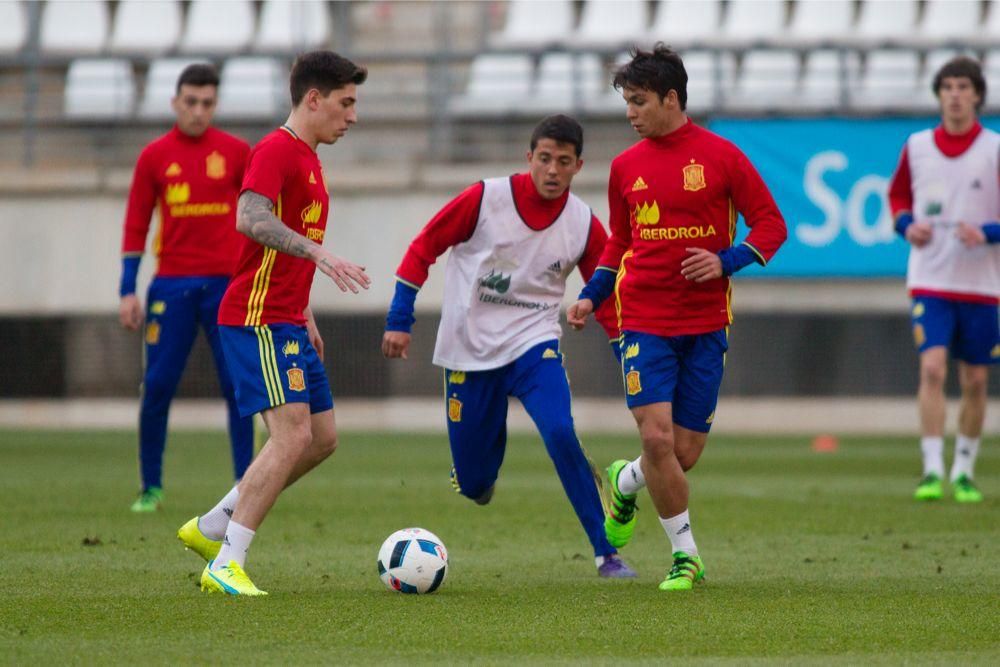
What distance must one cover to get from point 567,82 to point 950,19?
18.0ft

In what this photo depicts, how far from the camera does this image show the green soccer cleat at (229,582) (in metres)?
6.21

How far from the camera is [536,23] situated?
74.4 feet

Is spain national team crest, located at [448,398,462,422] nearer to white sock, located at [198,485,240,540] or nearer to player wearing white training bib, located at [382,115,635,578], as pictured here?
player wearing white training bib, located at [382,115,635,578]

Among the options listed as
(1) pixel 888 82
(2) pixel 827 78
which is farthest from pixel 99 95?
(1) pixel 888 82

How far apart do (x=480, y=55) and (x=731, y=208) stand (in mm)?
14403

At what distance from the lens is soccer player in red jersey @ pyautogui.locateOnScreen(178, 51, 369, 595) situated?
6270mm

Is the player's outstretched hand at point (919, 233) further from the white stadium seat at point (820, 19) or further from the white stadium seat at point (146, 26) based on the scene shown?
the white stadium seat at point (146, 26)

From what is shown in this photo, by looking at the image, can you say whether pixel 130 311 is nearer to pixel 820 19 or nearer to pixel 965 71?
pixel 965 71

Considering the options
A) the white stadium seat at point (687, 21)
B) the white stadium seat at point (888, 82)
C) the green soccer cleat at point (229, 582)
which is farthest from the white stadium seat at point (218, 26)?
the green soccer cleat at point (229, 582)

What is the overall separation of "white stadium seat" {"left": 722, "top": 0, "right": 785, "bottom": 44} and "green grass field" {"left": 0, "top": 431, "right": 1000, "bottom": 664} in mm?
10273

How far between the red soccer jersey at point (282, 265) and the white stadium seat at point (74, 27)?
17301mm

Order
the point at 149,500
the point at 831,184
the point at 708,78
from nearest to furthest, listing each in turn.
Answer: the point at 149,500 < the point at 831,184 < the point at 708,78

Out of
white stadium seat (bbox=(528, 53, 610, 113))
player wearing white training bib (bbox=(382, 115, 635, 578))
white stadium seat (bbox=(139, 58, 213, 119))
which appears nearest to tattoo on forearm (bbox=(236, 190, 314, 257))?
player wearing white training bib (bbox=(382, 115, 635, 578))

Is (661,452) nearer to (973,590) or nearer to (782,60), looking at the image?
(973,590)
